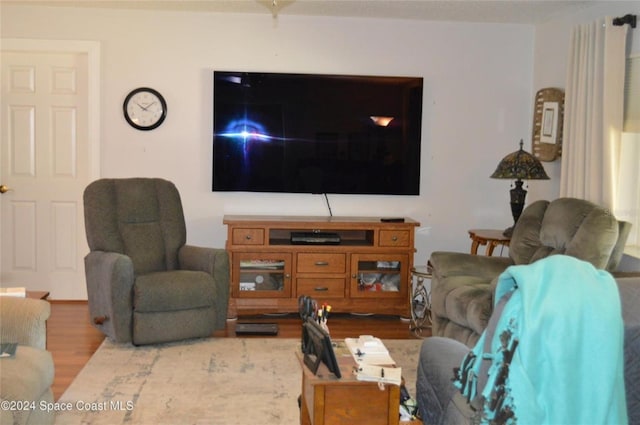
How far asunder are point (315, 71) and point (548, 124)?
1.87 metres

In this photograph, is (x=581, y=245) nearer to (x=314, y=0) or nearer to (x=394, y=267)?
(x=394, y=267)

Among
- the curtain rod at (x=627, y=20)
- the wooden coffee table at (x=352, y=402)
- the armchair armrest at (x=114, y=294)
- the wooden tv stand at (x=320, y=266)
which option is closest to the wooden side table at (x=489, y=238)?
the wooden tv stand at (x=320, y=266)

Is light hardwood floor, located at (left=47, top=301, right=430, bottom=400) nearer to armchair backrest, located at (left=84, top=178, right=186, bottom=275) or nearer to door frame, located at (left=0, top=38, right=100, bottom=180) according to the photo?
armchair backrest, located at (left=84, top=178, right=186, bottom=275)

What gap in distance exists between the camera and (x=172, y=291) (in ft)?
15.2

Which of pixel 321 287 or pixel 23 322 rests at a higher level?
pixel 23 322

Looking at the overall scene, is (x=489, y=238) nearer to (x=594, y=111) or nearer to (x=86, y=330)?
(x=594, y=111)

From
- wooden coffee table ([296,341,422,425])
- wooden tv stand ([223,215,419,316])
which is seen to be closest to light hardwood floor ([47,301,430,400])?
wooden tv stand ([223,215,419,316])

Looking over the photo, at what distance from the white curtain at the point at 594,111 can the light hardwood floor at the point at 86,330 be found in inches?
60.4

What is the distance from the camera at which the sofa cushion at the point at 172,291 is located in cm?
459

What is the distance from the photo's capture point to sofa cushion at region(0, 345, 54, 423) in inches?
105

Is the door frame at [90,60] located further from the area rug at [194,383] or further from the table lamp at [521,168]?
the table lamp at [521,168]

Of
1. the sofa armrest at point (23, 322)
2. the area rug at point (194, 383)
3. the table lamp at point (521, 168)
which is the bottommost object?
the area rug at point (194, 383)

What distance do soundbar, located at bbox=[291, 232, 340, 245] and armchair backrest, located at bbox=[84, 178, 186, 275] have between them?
866 mm

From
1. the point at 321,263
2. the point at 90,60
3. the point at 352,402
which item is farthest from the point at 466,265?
the point at 90,60
